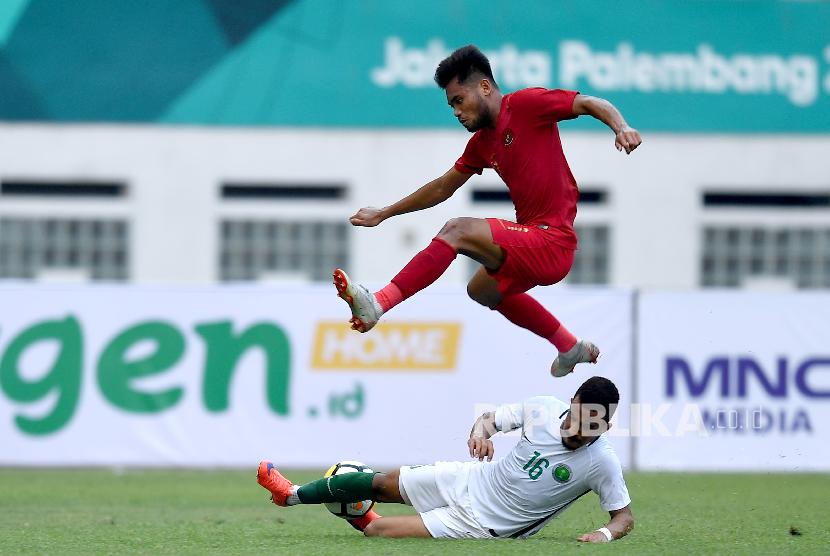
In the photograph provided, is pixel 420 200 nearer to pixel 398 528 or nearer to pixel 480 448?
pixel 480 448

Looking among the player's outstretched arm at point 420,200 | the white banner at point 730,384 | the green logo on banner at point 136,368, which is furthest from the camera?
the white banner at point 730,384

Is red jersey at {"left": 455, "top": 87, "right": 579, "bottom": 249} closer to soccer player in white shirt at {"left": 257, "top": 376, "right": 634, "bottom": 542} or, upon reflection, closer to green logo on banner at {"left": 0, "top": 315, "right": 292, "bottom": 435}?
soccer player in white shirt at {"left": 257, "top": 376, "right": 634, "bottom": 542}

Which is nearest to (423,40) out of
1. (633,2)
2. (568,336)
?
(633,2)

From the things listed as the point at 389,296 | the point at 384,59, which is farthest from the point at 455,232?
the point at 384,59

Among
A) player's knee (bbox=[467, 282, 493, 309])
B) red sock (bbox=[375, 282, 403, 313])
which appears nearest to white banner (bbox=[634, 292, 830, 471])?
player's knee (bbox=[467, 282, 493, 309])

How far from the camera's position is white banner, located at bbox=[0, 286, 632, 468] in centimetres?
1472

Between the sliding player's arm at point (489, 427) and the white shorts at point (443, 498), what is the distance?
295 millimetres

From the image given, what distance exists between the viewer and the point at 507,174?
867 centimetres

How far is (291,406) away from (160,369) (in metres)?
1.38

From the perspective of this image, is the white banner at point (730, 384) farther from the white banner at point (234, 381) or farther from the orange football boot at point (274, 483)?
the orange football boot at point (274, 483)

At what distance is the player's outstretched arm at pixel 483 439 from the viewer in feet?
26.5

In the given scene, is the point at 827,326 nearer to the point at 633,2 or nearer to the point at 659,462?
the point at 659,462

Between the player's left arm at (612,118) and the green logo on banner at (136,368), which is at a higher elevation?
the player's left arm at (612,118)

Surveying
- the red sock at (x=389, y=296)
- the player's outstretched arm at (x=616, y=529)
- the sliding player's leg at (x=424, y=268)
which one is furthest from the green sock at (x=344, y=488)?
the player's outstretched arm at (x=616, y=529)
